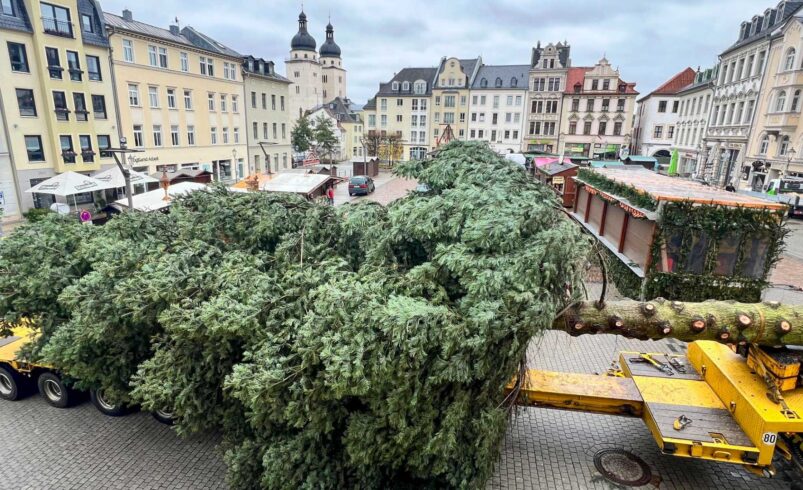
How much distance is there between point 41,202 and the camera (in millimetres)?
26500

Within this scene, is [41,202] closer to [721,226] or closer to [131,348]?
[131,348]

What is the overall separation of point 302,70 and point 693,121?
223 feet

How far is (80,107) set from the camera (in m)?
27.6

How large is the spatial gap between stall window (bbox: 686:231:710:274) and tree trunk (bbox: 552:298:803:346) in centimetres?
561

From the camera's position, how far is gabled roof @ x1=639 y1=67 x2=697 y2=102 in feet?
192

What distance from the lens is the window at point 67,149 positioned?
26.9 metres

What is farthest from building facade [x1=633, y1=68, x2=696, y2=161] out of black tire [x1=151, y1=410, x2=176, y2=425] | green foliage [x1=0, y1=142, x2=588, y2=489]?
black tire [x1=151, y1=410, x2=176, y2=425]

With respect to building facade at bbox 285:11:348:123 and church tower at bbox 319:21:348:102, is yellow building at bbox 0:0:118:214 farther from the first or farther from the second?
church tower at bbox 319:21:348:102

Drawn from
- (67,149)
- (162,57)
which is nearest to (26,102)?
(67,149)

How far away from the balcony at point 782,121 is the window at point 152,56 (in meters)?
43.6

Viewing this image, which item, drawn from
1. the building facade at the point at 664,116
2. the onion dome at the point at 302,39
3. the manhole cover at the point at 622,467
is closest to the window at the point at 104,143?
the manhole cover at the point at 622,467

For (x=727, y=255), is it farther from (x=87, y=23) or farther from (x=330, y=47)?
(x=330, y=47)

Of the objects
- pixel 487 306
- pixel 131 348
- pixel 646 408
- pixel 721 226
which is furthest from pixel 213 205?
pixel 721 226

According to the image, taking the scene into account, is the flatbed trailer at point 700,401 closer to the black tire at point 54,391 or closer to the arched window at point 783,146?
the black tire at point 54,391
